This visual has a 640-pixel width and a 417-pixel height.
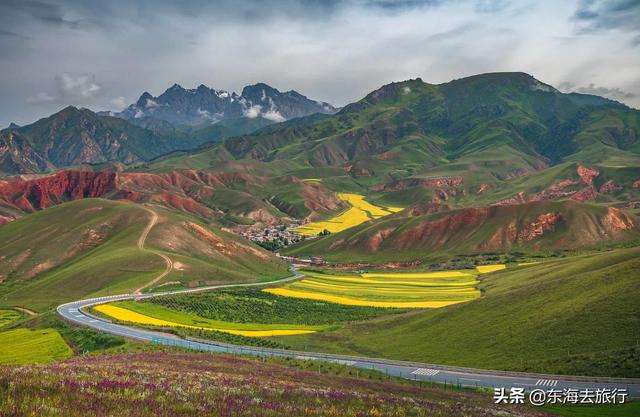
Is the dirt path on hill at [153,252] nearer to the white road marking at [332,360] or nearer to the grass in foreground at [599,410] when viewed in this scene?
the white road marking at [332,360]

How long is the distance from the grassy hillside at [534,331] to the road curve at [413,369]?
2.50 m

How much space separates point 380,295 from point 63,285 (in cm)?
8205

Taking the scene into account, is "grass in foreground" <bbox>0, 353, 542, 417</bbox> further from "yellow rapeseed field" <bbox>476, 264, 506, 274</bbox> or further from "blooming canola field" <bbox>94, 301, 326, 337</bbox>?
"yellow rapeseed field" <bbox>476, 264, 506, 274</bbox>

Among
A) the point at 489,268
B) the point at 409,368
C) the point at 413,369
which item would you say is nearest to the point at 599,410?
the point at 413,369

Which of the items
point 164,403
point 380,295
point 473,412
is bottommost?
point 380,295

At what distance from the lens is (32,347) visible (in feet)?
204

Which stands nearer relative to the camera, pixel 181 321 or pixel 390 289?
pixel 181 321

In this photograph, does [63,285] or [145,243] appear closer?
[63,285]

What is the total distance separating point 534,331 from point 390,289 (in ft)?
268

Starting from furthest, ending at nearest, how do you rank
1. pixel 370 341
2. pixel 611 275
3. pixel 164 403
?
pixel 370 341
pixel 611 275
pixel 164 403

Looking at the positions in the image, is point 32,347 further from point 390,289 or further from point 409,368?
point 390,289

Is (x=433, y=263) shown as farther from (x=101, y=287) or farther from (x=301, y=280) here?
(x=101, y=287)

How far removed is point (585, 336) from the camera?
57.4m

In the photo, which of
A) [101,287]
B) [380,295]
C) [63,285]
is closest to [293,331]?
[380,295]
